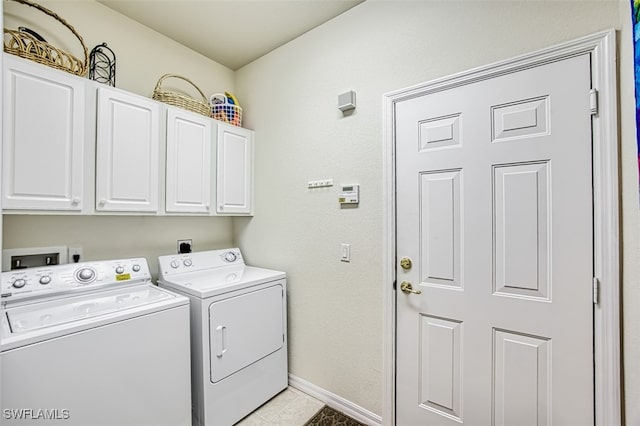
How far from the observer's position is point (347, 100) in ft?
6.48

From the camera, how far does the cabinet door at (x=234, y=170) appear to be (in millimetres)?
2404

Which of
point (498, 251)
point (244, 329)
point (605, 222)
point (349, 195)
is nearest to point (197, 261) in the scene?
Answer: point (244, 329)

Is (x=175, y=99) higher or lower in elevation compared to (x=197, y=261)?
higher

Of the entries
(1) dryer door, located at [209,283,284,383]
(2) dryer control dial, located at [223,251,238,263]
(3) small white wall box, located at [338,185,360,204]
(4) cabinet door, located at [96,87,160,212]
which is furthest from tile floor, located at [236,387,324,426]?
(4) cabinet door, located at [96,87,160,212]

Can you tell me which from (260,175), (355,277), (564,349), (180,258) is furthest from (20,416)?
(564,349)

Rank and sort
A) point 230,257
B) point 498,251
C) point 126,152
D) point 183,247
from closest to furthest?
1. point 498,251
2. point 126,152
3. point 183,247
4. point 230,257

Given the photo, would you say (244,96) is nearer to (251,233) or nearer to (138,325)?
(251,233)

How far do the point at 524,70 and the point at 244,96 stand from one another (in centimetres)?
222

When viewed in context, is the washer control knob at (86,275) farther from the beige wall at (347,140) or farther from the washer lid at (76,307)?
A: the beige wall at (347,140)

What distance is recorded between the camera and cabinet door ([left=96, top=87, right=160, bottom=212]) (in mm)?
1766

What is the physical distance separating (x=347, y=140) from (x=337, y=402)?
1848 millimetres

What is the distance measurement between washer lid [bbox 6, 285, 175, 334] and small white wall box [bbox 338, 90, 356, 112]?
1.65 metres

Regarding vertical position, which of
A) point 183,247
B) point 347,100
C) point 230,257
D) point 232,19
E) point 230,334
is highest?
point 232,19

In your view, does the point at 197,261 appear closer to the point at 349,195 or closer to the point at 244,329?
the point at 244,329
